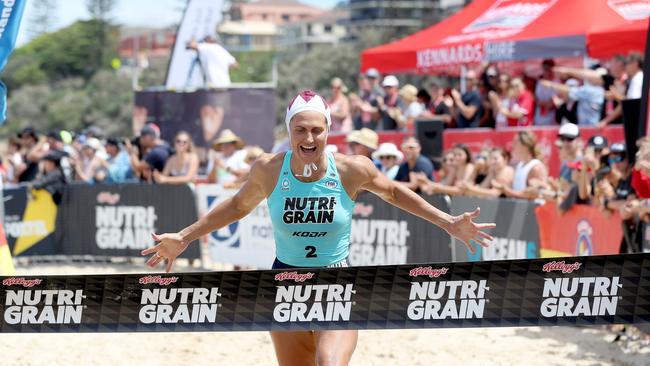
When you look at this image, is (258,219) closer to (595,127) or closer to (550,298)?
(595,127)

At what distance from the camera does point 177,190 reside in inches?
555

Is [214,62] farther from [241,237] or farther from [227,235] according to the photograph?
[241,237]

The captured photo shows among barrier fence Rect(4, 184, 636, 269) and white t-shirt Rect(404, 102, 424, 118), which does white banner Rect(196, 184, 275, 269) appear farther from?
white t-shirt Rect(404, 102, 424, 118)

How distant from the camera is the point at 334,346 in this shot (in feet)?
16.8

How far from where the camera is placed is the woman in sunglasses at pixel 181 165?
559 inches

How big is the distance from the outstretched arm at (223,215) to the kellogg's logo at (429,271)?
843mm

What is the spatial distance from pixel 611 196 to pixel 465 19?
19.1 ft

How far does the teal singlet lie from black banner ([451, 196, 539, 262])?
4.73 metres

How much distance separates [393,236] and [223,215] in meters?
6.16

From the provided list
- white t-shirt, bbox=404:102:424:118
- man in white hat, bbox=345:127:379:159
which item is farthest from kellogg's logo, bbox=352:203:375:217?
white t-shirt, bbox=404:102:424:118

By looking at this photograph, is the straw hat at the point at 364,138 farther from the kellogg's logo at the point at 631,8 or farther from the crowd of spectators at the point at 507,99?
the kellogg's logo at the point at 631,8

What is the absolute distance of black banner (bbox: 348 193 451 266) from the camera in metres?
10.9

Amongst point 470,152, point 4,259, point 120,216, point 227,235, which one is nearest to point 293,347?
point 4,259

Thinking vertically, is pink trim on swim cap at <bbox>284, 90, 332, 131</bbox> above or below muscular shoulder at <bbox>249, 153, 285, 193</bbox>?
above
